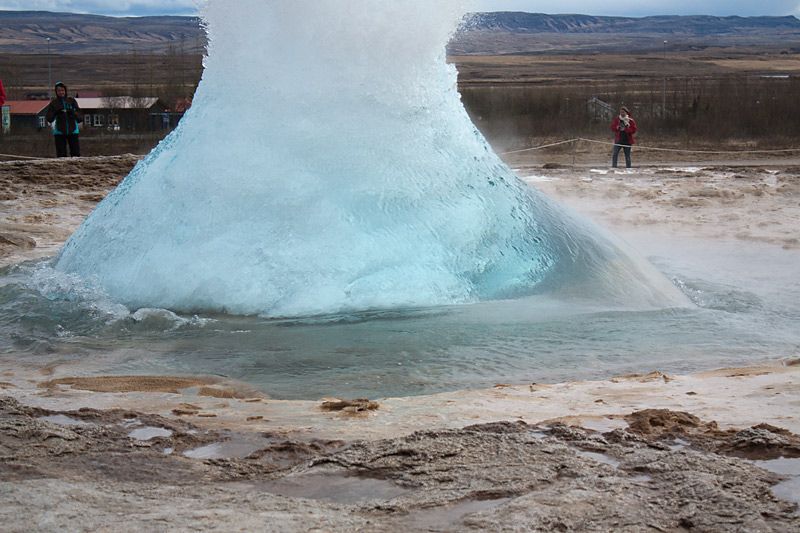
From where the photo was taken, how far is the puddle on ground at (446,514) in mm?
2697

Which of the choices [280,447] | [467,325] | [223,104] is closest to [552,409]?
[280,447]

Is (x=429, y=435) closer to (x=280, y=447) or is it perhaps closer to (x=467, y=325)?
(x=280, y=447)

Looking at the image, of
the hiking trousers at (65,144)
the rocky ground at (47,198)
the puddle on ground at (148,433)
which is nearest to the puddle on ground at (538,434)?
the puddle on ground at (148,433)

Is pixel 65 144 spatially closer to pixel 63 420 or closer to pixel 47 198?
pixel 47 198

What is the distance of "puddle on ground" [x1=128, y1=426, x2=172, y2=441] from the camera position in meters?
3.53

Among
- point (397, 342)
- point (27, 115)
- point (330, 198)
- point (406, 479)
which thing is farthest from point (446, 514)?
point (27, 115)

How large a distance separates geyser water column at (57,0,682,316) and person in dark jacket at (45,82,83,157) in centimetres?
637

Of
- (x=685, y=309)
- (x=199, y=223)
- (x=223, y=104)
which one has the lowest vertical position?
(x=685, y=309)

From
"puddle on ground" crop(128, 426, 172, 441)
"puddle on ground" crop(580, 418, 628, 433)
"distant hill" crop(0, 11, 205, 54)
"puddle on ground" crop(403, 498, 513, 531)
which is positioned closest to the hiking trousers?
"puddle on ground" crop(128, 426, 172, 441)

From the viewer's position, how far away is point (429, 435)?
341 cm

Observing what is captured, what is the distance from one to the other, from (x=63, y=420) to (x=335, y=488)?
1.19 meters

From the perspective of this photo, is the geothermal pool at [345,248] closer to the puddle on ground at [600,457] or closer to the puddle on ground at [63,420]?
the puddle on ground at [63,420]

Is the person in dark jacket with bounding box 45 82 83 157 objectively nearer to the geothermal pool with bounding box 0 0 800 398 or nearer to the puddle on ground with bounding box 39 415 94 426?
the geothermal pool with bounding box 0 0 800 398

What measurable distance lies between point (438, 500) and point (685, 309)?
3.54 meters
